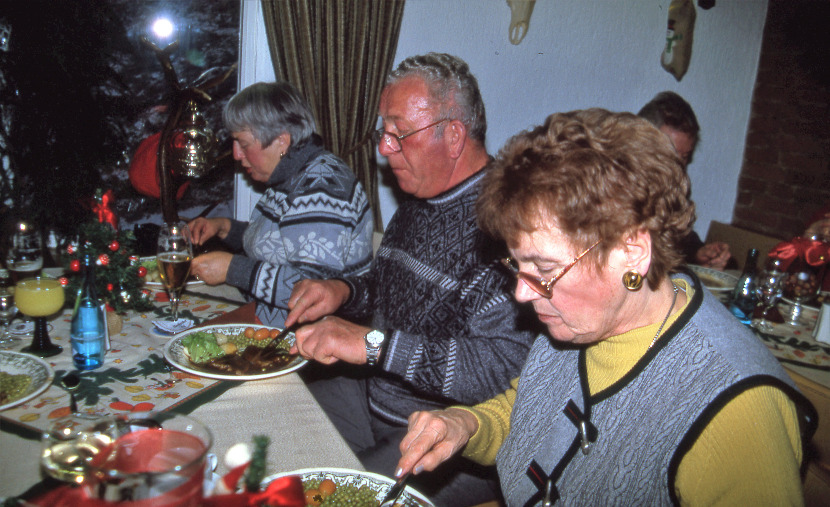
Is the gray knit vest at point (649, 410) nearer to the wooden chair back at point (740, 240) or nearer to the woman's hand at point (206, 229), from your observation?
the woman's hand at point (206, 229)

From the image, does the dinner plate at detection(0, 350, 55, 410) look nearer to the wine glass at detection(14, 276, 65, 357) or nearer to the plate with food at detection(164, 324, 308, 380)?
the wine glass at detection(14, 276, 65, 357)

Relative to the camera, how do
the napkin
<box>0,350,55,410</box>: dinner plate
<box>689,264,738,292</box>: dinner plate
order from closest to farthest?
<box>0,350,55,410</box>: dinner plate, the napkin, <box>689,264,738,292</box>: dinner plate

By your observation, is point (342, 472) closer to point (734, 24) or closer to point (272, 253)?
point (272, 253)

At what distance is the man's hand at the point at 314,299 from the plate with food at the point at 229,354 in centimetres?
13

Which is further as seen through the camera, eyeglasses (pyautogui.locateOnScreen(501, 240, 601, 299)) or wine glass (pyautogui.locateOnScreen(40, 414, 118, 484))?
eyeglasses (pyautogui.locateOnScreen(501, 240, 601, 299))

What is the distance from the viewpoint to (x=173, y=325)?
1.64 m

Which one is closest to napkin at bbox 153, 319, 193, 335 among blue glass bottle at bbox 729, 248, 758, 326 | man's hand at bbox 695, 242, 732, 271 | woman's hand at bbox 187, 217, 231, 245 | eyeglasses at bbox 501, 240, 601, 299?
woman's hand at bbox 187, 217, 231, 245

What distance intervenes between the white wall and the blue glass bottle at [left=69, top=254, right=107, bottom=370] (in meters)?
2.21

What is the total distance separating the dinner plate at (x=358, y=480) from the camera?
955mm

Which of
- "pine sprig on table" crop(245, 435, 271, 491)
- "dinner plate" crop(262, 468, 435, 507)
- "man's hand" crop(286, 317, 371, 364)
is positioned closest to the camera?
"pine sprig on table" crop(245, 435, 271, 491)

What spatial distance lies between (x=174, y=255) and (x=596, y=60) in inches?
135

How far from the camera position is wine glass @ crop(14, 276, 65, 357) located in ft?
4.56

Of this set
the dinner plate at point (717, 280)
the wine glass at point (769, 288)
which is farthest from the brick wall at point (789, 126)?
the wine glass at point (769, 288)

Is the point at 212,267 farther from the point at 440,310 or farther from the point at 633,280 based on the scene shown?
the point at 633,280
